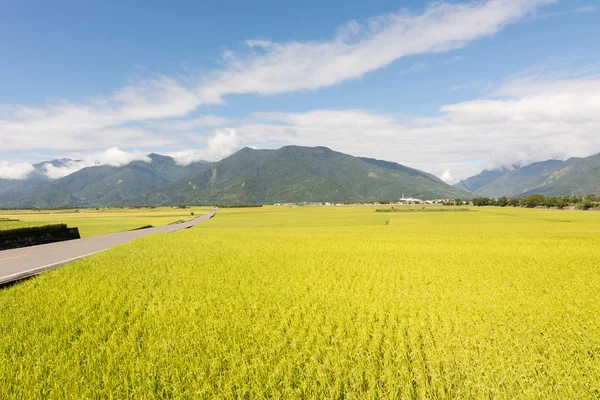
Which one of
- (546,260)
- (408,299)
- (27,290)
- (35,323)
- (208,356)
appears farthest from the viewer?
(546,260)

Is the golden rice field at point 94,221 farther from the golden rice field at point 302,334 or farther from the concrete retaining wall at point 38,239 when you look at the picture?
the golden rice field at point 302,334

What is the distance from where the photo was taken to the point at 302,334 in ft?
25.6

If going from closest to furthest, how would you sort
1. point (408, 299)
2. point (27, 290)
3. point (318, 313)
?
point (318, 313) → point (408, 299) → point (27, 290)

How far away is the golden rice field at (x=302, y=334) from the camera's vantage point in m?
5.70

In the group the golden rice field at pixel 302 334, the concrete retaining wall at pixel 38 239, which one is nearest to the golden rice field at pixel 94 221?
the concrete retaining wall at pixel 38 239

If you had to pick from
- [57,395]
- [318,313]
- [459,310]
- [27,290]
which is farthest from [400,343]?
[27,290]

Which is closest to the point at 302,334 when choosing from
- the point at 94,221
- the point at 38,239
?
the point at 38,239

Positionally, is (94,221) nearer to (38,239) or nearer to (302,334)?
(38,239)

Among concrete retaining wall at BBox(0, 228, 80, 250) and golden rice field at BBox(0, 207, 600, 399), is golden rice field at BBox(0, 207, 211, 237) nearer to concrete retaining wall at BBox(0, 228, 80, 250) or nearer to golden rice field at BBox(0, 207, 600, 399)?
concrete retaining wall at BBox(0, 228, 80, 250)

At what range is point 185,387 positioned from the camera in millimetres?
5703

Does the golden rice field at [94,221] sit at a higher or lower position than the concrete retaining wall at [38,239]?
lower

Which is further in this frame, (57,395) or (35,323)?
(35,323)

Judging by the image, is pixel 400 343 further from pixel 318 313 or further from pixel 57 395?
pixel 57 395

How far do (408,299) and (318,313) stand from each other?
3.69 metres
